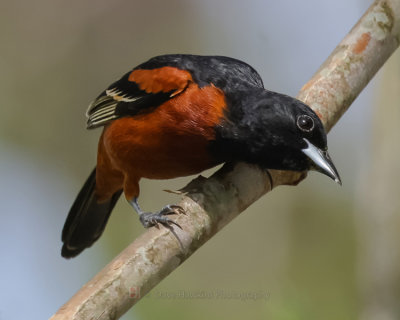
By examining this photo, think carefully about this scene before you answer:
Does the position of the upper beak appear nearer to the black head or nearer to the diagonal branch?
the black head

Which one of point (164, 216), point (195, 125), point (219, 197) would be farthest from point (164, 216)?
point (195, 125)

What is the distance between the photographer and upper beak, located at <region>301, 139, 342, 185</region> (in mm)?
3568

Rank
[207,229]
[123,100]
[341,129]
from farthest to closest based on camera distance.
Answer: [341,129]
[123,100]
[207,229]

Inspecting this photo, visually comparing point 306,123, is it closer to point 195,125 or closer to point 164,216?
point 195,125

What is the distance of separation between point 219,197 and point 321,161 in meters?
0.58

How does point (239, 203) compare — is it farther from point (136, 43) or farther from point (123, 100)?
point (136, 43)

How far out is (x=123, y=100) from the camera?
460 cm

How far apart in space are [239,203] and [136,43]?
4.78m

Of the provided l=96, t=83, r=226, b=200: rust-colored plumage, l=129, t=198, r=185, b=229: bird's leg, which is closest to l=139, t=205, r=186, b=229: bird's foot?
l=129, t=198, r=185, b=229: bird's leg

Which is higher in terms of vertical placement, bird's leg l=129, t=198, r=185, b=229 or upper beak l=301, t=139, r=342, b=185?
upper beak l=301, t=139, r=342, b=185

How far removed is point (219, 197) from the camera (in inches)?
144

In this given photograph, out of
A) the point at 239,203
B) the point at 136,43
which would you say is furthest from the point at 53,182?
the point at 239,203

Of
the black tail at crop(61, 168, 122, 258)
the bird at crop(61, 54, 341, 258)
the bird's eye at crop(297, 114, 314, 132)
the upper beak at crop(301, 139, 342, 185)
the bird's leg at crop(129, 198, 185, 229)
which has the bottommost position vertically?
the black tail at crop(61, 168, 122, 258)

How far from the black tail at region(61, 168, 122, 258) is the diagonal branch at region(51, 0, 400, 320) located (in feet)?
6.34
